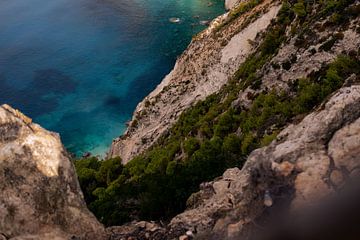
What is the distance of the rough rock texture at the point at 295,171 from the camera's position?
17875 millimetres

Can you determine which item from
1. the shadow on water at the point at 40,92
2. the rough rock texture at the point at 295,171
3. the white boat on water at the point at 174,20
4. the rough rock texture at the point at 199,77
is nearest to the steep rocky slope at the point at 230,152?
the rough rock texture at the point at 295,171

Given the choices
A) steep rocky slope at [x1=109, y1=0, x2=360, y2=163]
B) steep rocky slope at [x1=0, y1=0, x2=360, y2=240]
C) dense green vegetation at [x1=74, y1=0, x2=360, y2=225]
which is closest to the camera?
steep rocky slope at [x1=0, y1=0, x2=360, y2=240]

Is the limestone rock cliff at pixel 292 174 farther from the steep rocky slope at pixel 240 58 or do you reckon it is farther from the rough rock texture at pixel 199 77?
the rough rock texture at pixel 199 77

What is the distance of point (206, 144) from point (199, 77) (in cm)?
3131

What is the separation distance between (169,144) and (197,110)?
733cm

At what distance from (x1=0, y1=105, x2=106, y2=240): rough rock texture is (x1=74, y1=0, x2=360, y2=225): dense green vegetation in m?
6.18

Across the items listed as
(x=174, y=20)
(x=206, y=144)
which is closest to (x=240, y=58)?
(x=206, y=144)

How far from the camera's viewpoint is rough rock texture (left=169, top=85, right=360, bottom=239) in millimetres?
17875

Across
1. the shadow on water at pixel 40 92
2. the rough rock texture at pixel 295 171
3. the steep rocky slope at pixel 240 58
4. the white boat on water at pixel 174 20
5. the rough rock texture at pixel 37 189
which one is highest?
the white boat on water at pixel 174 20

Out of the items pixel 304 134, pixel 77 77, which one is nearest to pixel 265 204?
pixel 304 134

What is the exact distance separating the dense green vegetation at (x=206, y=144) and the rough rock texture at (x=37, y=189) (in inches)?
243

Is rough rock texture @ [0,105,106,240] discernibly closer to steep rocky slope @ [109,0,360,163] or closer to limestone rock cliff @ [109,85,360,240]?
limestone rock cliff @ [109,85,360,240]

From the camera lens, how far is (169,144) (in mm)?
49000

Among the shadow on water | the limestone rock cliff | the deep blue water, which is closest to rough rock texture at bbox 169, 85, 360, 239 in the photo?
the limestone rock cliff
